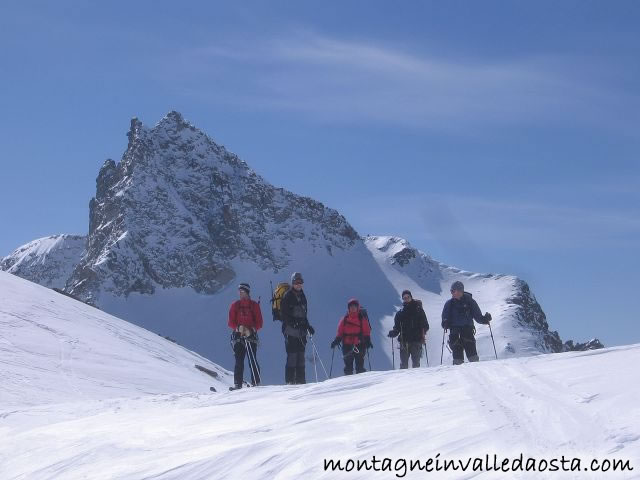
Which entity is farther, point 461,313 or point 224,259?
point 224,259

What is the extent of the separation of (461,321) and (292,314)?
2909 millimetres

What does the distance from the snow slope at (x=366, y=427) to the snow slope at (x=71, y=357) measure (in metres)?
5.11

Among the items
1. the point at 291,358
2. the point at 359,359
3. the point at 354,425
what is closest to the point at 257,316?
the point at 291,358

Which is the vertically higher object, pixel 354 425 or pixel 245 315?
pixel 245 315

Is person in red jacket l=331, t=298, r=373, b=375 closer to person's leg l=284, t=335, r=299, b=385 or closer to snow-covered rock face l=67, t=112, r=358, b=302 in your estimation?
person's leg l=284, t=335, r=299, b=385

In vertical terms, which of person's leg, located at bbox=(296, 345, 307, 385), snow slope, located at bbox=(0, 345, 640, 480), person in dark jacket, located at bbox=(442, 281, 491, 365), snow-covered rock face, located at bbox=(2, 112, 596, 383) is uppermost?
snow-covered rock face, located at bbox=(2, 112, 596, 383)

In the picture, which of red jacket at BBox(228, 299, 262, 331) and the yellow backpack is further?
the yellow backpack

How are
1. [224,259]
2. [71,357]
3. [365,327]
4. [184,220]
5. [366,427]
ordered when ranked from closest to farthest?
[366,427] < [365,327] < [71,357] < [224,259] < [184,220]

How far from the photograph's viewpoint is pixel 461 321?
14984 millimetres

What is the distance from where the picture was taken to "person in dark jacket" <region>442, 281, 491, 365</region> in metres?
15.0

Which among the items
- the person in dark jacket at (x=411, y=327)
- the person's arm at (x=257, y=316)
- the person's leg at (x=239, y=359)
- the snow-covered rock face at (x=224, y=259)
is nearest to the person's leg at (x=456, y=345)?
the person in dark jacket at (x=411, y=327)

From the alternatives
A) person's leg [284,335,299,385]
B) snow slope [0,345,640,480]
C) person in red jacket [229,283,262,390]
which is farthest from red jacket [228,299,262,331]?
snow slope [0,345,640,480]

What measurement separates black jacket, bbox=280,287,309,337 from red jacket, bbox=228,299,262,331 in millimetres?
443

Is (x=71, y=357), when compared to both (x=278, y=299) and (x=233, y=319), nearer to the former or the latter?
(x=233, y=319)
